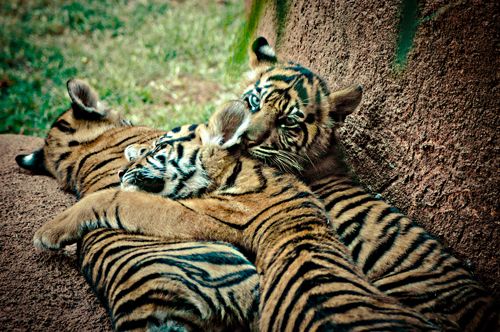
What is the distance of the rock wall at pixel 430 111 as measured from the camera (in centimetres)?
238

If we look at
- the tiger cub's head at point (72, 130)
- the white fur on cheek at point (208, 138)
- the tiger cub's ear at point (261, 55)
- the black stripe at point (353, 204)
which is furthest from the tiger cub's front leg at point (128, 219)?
the tiger cub's ear at point (261, 55)

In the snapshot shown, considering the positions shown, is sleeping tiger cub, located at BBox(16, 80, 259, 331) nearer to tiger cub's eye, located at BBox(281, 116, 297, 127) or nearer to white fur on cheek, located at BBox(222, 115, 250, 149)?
white fur on cheek, located at BBox(222, 115, 250, 149)

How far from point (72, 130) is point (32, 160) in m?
0.39

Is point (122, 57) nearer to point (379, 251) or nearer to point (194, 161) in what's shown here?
point (194, 161)

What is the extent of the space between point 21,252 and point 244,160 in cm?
150

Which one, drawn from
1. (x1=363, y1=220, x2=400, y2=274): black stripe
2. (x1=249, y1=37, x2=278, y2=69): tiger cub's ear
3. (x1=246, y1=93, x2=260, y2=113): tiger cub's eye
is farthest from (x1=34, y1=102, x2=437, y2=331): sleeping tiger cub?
(x1=249, y1=37, x2=278, y2=69): tiger cub's ear

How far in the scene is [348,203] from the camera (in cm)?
299

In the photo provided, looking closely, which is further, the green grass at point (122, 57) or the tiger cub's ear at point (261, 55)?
the green grass at point (122, 57)

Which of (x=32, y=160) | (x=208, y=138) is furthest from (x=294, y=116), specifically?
(x=32, y=160)

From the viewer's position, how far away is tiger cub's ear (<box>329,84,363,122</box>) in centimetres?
312

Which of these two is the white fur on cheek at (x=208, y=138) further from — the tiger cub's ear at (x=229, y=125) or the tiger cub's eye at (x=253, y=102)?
the tiger cub's eye at (x=253, y=102)

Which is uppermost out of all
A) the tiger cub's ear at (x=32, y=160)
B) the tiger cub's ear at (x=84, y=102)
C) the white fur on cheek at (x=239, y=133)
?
the white fur on cheek at (x=239, y=133)

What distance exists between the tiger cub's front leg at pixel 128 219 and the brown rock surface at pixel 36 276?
162 mm

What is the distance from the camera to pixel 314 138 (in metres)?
3.32
